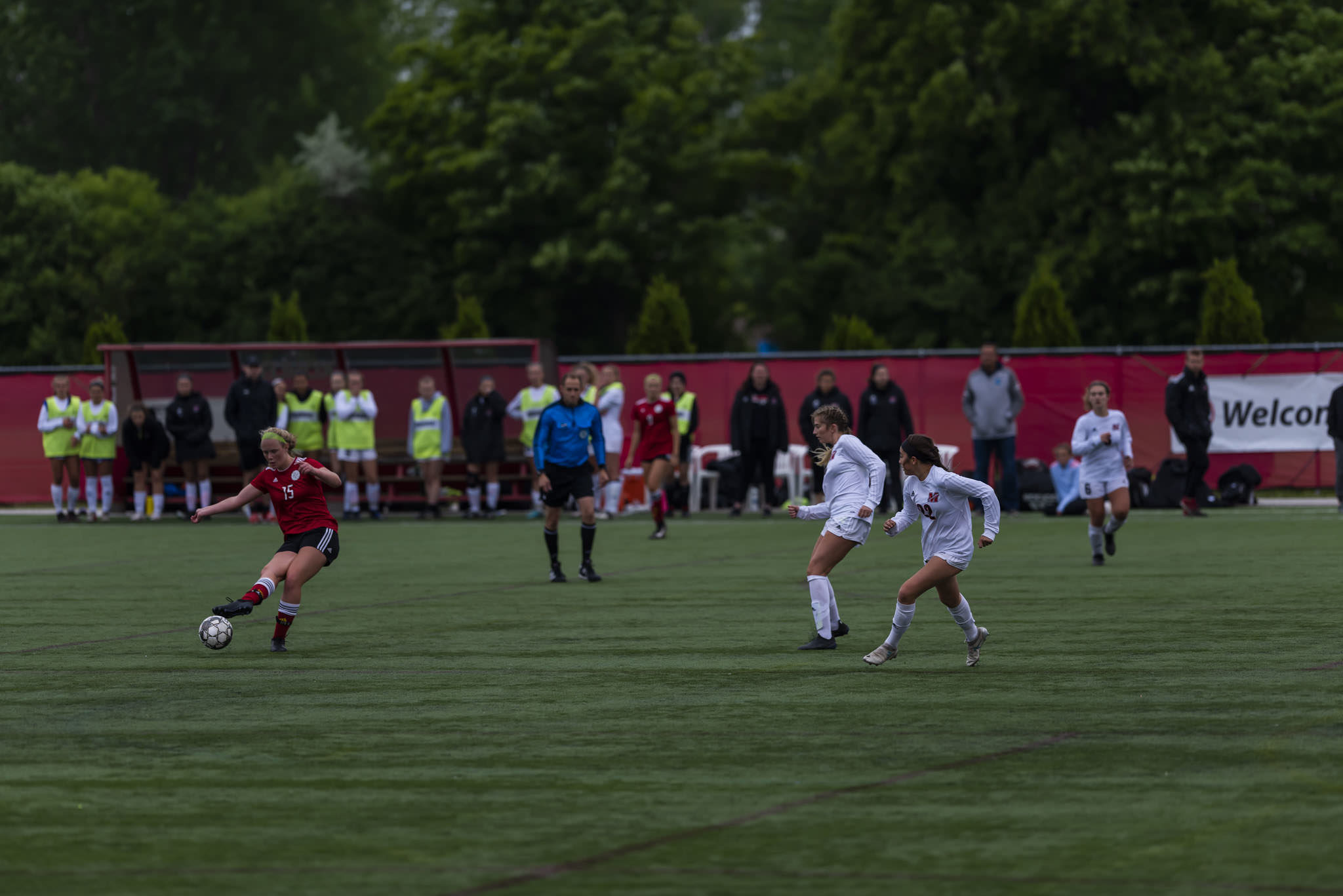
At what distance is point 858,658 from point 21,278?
159 feet

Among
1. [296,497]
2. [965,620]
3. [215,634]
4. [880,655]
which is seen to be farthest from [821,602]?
[215,634]

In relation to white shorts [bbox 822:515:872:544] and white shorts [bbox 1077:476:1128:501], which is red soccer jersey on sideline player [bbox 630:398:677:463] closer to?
white shorts [bbox 1077:476:1128:501]

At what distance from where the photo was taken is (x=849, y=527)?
11.2m

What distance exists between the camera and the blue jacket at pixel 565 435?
16.1 metres

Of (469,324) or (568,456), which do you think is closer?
(568,456)

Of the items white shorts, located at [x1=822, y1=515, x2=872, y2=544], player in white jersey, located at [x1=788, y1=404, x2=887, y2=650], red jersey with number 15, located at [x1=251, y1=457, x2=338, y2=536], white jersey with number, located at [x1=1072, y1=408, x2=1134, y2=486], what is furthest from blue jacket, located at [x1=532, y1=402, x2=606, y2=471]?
white shorts, located at [x1=822, y1=515, x2=872, y2=544]

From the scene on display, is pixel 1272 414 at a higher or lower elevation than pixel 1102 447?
higher

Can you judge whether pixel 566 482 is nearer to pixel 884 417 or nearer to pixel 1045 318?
pixel 884 417

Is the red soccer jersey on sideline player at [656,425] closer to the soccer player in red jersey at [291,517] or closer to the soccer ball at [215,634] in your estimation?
the soccer player in red jersey at [291,517]

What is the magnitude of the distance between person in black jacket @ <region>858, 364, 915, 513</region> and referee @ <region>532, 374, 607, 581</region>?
8.02m

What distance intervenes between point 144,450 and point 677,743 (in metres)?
19.6

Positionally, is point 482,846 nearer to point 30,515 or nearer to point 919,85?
point 30,515

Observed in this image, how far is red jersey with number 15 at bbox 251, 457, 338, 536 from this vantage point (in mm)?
11586

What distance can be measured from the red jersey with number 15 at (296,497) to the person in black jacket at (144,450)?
14681 mm
